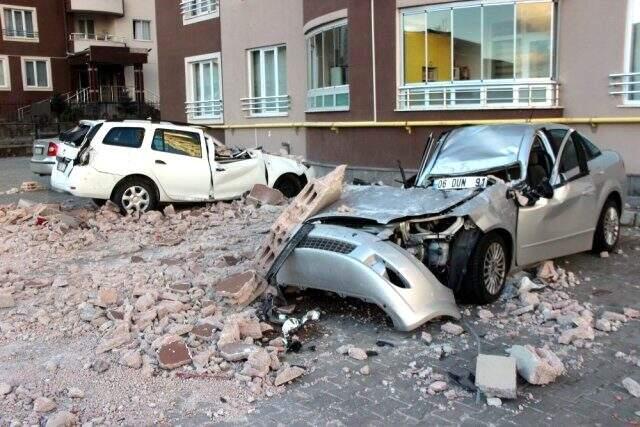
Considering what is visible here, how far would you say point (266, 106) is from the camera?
1905cm

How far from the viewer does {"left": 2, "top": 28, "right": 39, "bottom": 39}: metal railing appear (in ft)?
124

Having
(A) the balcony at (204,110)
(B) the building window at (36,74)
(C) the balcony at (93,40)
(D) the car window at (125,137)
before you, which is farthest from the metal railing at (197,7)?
(B) the building window at (36,74)

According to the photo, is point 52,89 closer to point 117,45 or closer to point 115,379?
point 117,45

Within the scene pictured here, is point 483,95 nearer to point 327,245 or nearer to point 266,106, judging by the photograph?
point 327,245

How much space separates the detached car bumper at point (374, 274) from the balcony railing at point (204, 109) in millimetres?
15852

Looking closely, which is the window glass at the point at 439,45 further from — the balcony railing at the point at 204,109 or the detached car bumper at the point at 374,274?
the balcony railing at the point at 204,109

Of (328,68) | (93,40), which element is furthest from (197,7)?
(93,40)

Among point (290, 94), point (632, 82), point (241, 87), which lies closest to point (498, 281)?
point (632, 82)

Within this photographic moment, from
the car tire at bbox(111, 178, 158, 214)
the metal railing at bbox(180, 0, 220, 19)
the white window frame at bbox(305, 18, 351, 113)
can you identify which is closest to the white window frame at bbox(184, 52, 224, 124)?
the metal railing at bbox(180, 0, 220, 19)

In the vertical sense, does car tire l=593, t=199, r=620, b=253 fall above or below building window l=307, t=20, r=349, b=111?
below

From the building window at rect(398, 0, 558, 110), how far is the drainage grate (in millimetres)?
7338

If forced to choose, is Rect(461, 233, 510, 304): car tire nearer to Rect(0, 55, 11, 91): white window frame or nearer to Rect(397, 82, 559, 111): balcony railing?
Rect(397, 82, 559, 111): balcony railing

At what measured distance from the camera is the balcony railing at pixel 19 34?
37.9m

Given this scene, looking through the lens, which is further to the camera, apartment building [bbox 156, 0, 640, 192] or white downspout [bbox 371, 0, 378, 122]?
white downspout [bbox 371, 0, 378, 122]
